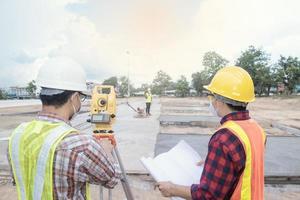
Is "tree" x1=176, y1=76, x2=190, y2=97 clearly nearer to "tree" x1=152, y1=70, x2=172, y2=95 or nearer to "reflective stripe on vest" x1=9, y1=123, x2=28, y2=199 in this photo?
"tree" x1=152, y1=70, x2=172, y2=95

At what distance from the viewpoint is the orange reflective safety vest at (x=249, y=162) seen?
154cm

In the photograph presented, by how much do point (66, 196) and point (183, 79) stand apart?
78.8m

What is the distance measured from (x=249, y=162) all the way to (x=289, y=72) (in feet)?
173

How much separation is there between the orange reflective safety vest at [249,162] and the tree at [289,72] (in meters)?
51.9

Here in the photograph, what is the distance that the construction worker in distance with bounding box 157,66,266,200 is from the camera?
1.51 m

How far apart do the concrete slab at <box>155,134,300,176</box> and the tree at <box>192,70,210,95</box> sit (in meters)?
57.5

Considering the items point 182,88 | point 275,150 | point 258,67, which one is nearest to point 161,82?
point 182,88

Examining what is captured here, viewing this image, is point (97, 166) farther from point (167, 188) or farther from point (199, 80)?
point (199, 80)

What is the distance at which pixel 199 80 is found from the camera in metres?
70.1

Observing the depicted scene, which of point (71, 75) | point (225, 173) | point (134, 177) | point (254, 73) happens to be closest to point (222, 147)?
point (225, 173)

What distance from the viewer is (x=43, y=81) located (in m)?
1.49

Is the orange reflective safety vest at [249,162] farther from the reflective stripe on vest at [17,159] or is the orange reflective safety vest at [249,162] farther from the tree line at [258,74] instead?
the tree line at [258,74]

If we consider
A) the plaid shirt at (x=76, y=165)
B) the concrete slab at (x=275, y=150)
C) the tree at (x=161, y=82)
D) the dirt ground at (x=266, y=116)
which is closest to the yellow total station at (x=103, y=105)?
the plaid shirt at (x=76, y=165)

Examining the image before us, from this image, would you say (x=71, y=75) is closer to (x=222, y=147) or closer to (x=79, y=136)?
(x=79, y=136)
